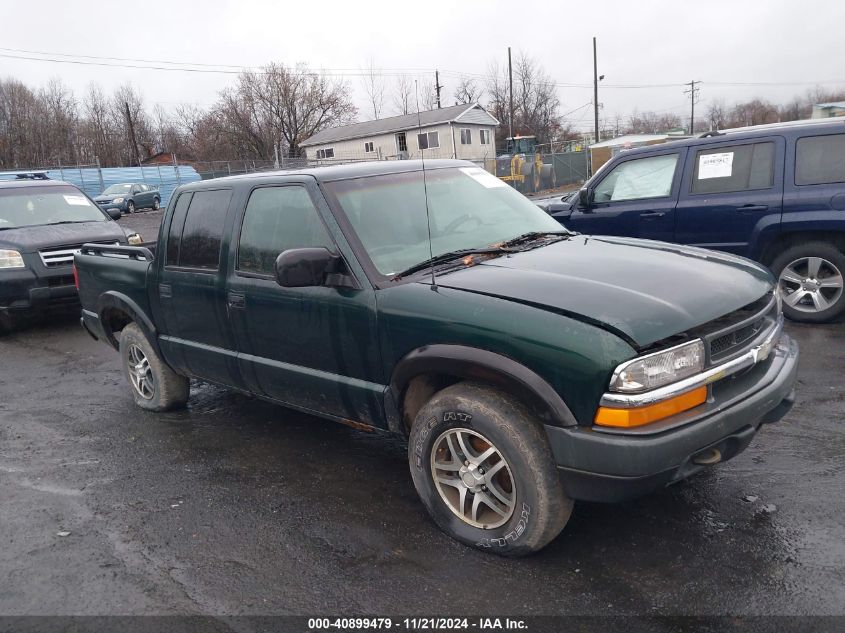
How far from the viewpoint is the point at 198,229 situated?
4.51 metres

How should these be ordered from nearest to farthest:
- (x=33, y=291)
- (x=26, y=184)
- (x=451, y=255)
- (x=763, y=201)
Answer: (x=451, y=255)
(x=763, y=201)
(x=33, y=291)
(x=26, y=184)

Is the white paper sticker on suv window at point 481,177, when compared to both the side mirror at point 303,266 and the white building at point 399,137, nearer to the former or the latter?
the side mirror at point 303,266

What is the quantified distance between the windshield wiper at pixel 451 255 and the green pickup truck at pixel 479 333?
1 cm

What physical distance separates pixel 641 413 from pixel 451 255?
4.63 feet

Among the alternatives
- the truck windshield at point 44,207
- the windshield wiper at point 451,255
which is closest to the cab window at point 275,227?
the windshield wiper at point 451,255

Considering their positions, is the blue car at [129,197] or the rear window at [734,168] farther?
the blue car at [129,197]

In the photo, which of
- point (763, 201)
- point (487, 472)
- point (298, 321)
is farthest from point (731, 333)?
point (763, 201)

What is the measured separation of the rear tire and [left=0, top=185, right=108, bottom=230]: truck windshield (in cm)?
494

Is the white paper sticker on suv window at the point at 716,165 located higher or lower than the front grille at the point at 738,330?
higher

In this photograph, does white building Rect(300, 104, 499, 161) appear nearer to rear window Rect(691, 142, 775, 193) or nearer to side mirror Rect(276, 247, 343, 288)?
rear window Rect(691, 142, 775, 193)

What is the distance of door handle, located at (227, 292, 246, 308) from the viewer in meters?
4.05

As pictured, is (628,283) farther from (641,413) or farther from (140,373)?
(140,373)

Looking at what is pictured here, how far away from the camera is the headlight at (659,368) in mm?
2596

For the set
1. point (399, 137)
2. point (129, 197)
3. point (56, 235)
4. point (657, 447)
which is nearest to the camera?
point (657, 447)
